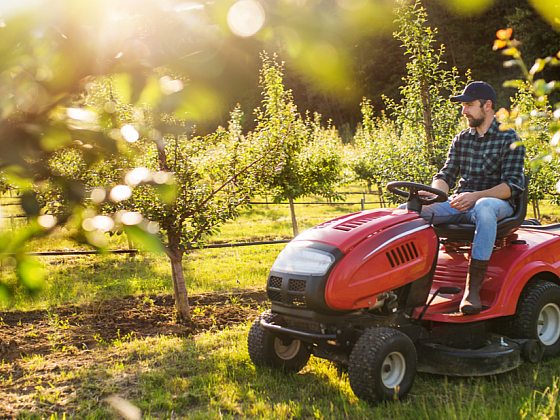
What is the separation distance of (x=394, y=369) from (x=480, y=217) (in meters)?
1.25

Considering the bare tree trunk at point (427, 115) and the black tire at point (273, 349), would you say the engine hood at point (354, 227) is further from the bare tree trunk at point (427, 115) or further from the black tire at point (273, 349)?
the bare tree trunk at point (427, 115)

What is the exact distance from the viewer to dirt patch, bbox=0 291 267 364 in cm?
469

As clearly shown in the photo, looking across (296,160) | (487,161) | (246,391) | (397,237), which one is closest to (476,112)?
(487,161)

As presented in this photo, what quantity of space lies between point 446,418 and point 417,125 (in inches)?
231

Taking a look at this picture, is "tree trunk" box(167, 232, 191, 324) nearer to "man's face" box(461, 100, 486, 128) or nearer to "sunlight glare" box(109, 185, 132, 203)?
"man's face" box(461, 100, 486, 128)

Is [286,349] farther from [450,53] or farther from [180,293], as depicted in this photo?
[450,53]

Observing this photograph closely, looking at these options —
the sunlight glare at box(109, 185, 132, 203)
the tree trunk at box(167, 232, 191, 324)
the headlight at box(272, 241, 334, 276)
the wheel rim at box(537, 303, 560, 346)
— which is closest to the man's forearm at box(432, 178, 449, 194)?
the wheel rim at box(537, 303, 560, 346)

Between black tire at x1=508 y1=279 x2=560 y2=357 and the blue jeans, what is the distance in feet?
2.01

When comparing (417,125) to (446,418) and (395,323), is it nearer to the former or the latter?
(395,323)

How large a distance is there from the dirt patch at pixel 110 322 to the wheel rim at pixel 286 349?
1606 mm

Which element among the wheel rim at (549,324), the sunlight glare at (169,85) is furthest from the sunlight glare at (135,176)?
the wheel rim at (549,324)

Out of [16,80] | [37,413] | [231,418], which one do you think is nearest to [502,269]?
[231,418]

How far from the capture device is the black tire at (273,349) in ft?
12.0

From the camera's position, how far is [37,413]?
315 centimetres
